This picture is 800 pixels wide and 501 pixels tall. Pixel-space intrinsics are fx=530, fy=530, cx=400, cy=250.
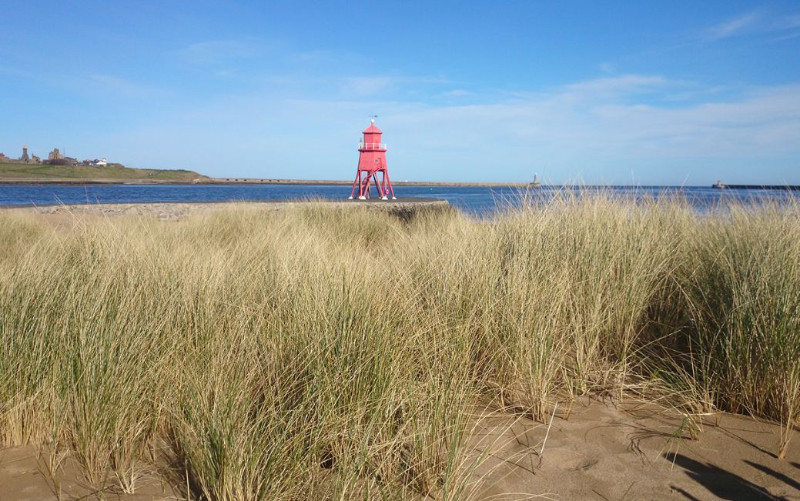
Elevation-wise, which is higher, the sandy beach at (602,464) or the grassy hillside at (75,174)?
the grassy hillside at (75,174)

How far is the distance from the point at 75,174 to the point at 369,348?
3442 inches

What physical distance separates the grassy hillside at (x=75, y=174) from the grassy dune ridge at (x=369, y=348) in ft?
230

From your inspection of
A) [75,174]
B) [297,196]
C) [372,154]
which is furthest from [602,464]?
[75,174]

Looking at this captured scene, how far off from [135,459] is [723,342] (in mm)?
2901

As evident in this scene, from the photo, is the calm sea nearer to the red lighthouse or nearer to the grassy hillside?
the red lighthouse

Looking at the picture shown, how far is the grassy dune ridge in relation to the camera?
204 cm

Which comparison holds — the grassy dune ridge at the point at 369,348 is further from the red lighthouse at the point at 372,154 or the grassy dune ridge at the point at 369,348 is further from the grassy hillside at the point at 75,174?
the grassy hillside at the point at 75,174

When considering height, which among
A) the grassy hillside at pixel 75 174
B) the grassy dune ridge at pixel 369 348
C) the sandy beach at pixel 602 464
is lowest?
the sandy beach at pixel 602 464

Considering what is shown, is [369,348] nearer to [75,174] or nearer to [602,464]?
[602,464]

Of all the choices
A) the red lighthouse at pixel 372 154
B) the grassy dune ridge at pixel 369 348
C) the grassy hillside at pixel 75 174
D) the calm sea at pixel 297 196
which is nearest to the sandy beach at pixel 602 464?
the grassy dune ridge at pixel 369 348

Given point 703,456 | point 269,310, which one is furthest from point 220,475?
point 703,456

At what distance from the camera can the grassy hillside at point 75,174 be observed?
65838mm

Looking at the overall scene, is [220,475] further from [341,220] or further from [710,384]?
[341,220]

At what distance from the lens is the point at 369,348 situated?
2.42 m
